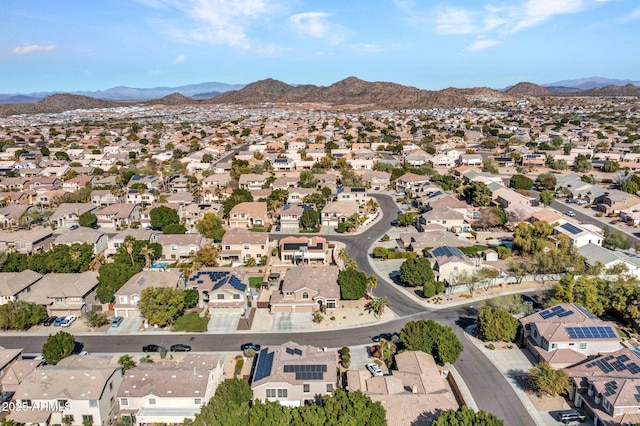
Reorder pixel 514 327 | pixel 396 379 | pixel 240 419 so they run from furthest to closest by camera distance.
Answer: pixel 514 327
pixel 396 379
pixel 240 419

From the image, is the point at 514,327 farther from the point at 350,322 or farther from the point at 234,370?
the point at 234,370

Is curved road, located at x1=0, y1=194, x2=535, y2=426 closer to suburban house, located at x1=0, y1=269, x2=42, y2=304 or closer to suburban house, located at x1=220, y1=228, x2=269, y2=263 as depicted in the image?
suburban house, located at x1=0, y1=269, x2=42, y2=304

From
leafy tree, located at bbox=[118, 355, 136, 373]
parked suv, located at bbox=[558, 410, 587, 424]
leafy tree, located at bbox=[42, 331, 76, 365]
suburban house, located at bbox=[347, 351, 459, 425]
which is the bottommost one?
parked suv, located at bbox=[558, 410, 587, 424]

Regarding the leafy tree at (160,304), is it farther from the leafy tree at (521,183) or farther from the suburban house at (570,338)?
the leafy tree at (521,183)

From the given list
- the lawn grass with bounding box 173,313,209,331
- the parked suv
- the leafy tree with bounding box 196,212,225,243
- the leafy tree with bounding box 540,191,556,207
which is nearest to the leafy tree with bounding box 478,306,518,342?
the parked suv

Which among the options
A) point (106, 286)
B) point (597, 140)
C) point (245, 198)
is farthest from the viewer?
point (597, 140)

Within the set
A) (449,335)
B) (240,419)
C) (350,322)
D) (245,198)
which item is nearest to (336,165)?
(245,198)

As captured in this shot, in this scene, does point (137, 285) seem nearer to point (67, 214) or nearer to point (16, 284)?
point (16, 284)
